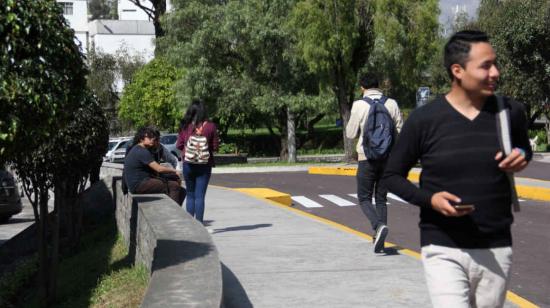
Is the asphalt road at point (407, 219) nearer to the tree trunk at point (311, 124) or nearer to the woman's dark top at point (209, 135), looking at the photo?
the woman's dark top at point (209, 135)

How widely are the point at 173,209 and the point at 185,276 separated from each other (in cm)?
389

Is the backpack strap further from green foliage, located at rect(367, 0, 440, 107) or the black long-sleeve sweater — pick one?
green foliage, located at rect(367, 0, 440, 107)

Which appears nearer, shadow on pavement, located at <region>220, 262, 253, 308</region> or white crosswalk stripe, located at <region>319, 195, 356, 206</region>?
shadow on pavement, located at <region>220, 262, 253, 308</region>

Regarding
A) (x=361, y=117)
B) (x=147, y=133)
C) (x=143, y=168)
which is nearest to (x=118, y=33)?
(x=143, y=168)

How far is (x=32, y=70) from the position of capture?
6.43 meters

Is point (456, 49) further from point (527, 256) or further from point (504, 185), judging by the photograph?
point (527, 256)

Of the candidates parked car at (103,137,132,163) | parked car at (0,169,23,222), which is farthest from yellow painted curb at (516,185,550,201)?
parked car at (103,137,132,163)

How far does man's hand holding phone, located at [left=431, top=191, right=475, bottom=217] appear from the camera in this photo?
3.90 meters

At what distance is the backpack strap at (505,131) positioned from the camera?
13.1 feet

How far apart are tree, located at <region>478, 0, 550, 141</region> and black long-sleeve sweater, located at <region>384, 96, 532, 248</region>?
33.5 m

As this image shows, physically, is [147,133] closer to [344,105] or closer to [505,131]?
[505,131]

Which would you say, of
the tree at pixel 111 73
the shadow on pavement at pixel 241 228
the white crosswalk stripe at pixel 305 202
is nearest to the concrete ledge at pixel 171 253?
the shadow on pavement at pixel 241 228

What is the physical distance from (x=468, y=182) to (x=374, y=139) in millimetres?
4817

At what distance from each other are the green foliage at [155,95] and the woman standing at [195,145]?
120 feet
